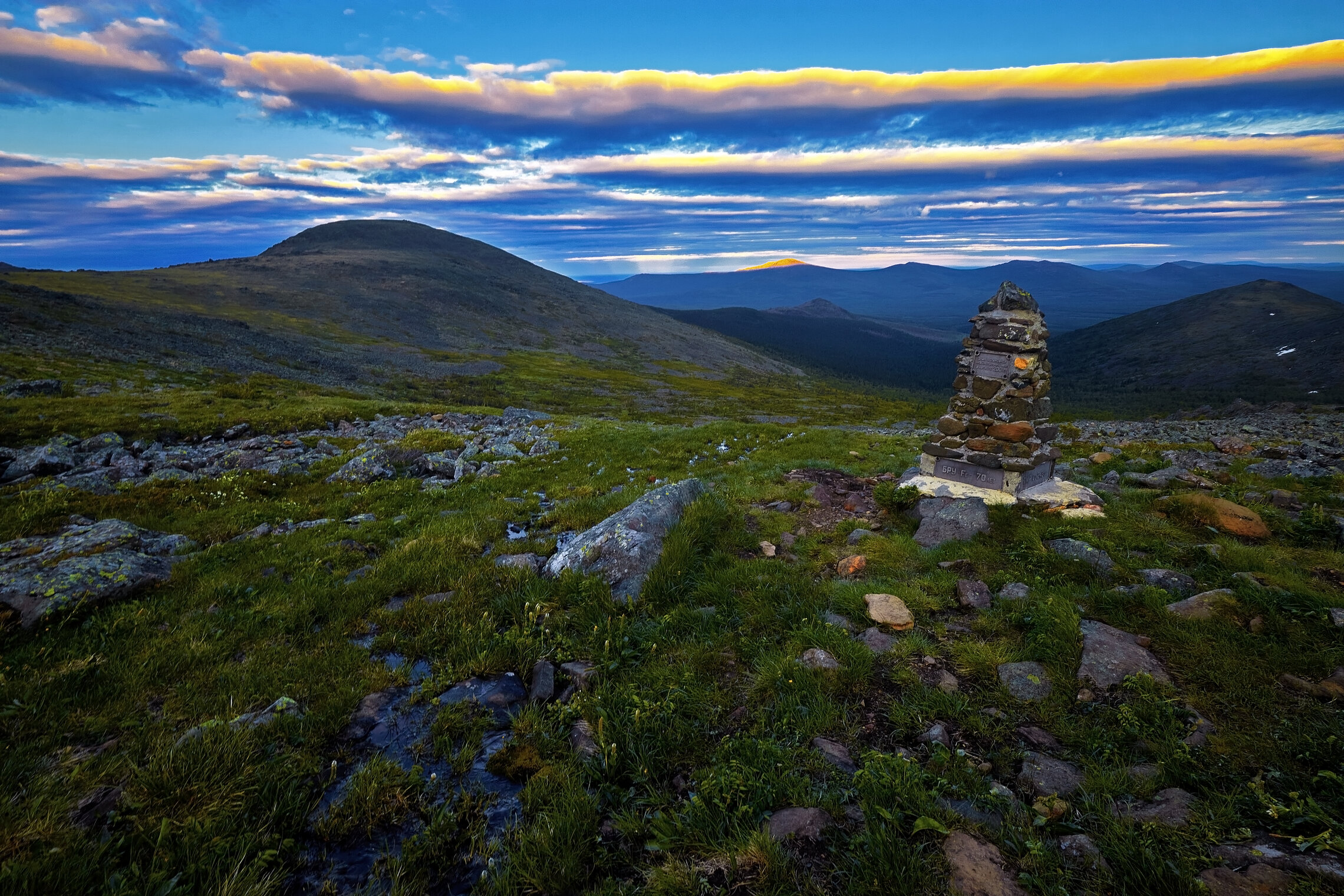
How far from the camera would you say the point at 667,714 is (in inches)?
217

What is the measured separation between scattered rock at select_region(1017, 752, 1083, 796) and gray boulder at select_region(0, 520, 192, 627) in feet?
36.3

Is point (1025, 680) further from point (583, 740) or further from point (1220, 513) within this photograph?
point (1220, 513)

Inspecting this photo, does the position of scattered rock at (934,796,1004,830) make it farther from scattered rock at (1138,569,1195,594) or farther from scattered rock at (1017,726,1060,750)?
scattered rock at (1138,569,1195,594)

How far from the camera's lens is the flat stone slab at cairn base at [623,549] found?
837cm

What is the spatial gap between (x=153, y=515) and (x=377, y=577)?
7.31 meters

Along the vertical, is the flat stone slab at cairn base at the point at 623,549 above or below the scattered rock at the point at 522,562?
above

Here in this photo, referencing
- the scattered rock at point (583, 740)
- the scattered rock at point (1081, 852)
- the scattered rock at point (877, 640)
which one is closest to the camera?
the scattered rock at point (1081, 852)

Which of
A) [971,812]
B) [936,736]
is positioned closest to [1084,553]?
[936,736]

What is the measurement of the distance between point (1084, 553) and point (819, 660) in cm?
539

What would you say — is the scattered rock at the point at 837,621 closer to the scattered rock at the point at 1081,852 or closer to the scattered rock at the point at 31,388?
the scattered rock at the point at 1081,852

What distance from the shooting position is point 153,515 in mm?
11578

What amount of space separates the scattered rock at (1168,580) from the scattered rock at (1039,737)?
11.9 feet

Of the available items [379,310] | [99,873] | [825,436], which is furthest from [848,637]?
[379,310]

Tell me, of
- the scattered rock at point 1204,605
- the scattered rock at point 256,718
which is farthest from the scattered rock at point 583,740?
the scattered rock at point 1204,605
